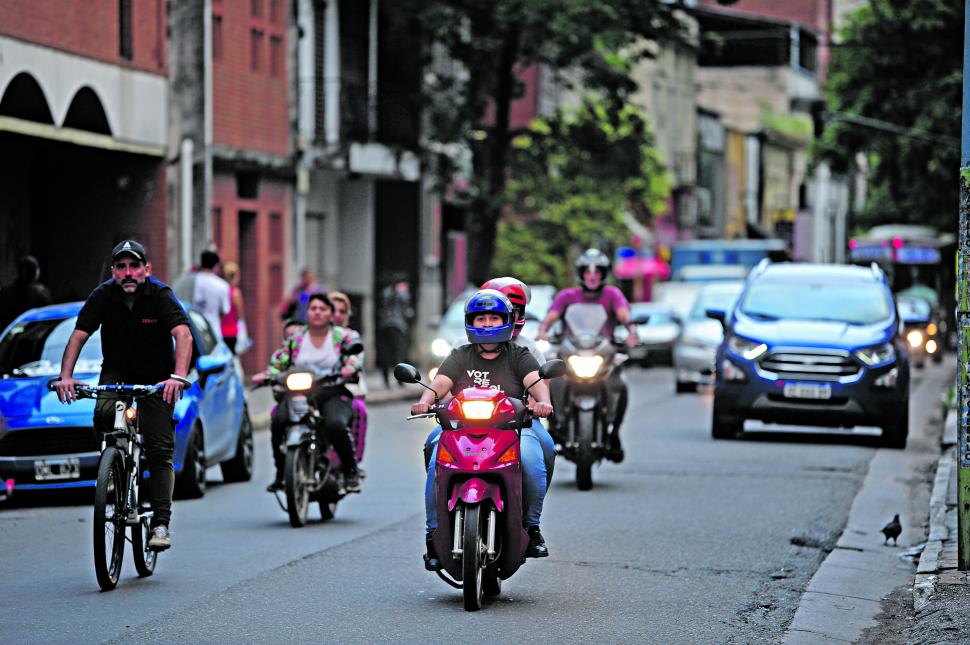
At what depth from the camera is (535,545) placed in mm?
9922

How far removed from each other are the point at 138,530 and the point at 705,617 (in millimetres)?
2915

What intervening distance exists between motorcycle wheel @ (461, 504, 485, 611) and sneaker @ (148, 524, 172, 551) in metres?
1.82

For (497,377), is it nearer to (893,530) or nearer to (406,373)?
(406,373)

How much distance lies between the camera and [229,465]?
1698cm

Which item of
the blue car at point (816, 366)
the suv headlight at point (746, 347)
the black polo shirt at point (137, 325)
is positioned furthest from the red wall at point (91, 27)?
the black polo shirt at point (137, 325)

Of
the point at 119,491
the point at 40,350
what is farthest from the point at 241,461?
the point at 119,491

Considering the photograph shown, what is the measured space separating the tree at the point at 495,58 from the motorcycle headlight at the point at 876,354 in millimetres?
14244

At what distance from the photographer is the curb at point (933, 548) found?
1007 centimetres

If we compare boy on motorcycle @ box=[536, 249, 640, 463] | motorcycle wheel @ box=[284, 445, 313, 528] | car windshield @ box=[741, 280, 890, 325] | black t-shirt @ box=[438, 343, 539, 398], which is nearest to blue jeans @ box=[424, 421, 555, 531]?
black t-shirt @ box=[438, 343, 539, 398]

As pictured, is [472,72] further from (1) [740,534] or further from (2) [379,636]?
(2) [379,636]

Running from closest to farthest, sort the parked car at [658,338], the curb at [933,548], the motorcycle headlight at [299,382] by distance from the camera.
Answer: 1. the curb at [933,548]
2. the motorcycle headlight at [299,382]
3. the parked car at [658,338]

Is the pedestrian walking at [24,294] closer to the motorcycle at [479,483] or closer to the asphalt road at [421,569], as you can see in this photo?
the asphalt road at [421,569]

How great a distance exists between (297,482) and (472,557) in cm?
389

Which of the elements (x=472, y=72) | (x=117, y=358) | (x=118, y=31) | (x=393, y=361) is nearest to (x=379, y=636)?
(x=117, y=358)
